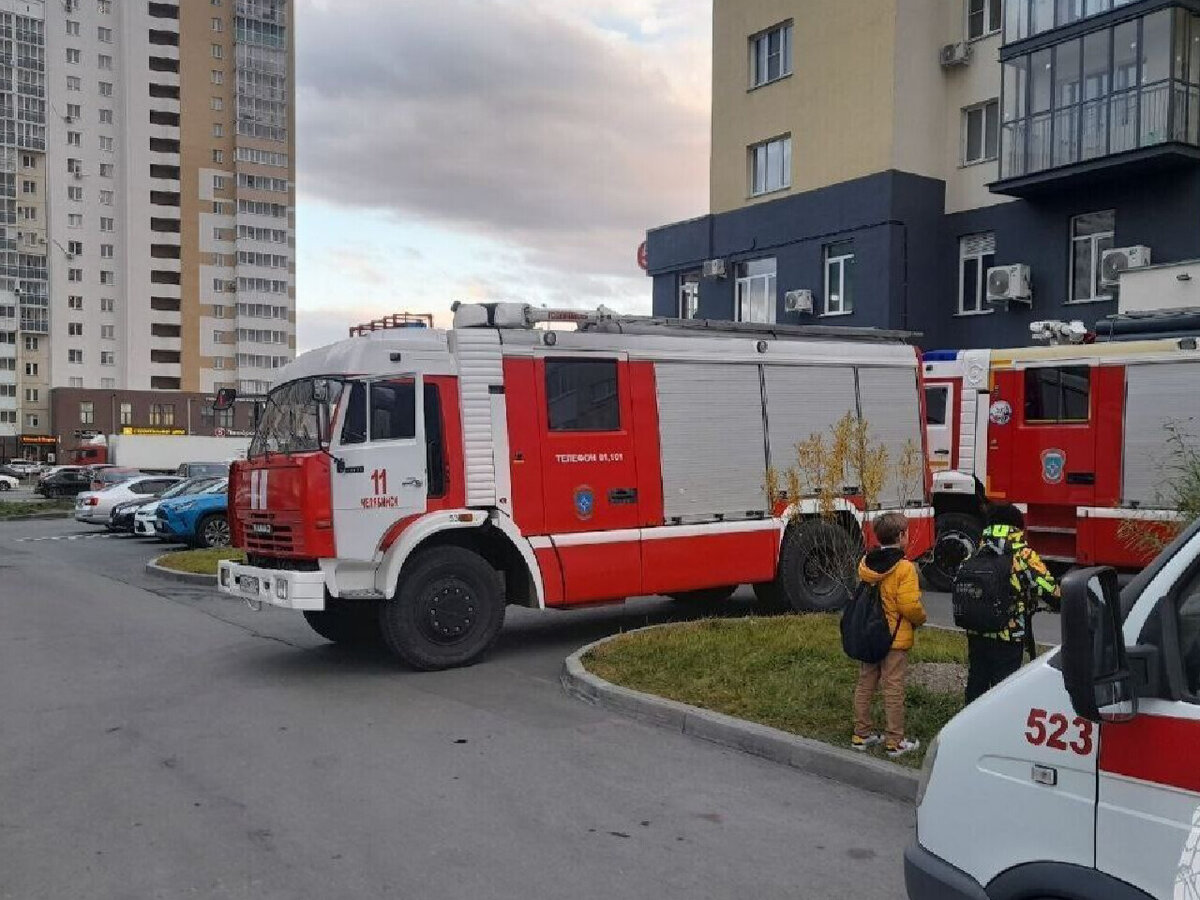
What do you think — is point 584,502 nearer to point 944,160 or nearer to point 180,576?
point 180,576

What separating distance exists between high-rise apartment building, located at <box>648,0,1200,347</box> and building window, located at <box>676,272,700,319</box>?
317 millimetres

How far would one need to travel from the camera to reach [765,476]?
439 inches

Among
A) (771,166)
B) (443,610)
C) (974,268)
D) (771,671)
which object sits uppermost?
(771,166)

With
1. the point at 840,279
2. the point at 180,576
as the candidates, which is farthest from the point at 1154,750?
the point at 840,279

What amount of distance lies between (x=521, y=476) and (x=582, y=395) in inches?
40.8

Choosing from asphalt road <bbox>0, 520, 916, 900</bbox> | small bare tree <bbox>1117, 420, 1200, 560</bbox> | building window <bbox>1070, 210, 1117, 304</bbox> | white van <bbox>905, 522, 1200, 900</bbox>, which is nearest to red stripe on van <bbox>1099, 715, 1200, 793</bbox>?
white van <bbox>905, 522, 1200, 900</bbox>

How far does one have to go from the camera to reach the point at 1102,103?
21.5 metres

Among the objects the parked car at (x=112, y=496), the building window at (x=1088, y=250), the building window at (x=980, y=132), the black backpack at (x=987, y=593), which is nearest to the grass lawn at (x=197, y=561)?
the parked car at (x=112, y=496)

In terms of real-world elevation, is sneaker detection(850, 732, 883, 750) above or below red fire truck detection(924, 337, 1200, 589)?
below

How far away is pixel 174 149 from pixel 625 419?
303ft

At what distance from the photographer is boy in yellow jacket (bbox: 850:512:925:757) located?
614cm

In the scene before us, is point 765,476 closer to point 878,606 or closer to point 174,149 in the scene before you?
point 878,606

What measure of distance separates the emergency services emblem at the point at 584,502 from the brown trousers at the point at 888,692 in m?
3.95

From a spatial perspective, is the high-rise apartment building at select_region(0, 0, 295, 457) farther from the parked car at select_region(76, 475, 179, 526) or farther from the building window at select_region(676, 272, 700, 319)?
the building window at select_region(676, 272, 700, 319)
